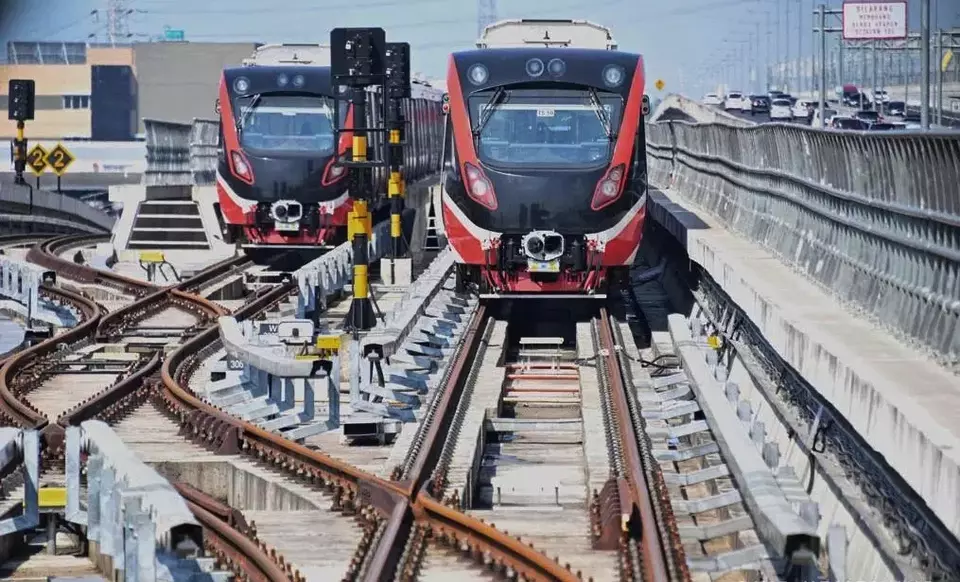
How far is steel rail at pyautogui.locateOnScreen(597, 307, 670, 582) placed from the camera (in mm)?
9219

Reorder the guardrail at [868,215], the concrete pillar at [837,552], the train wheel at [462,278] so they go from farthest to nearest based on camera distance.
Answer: the train wheel at [462,278] → the guardrail at [868,215] → the concrete pillar at [837,552]

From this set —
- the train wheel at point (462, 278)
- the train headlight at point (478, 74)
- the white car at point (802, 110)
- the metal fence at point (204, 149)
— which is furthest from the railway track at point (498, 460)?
the white car at point (802, 110)

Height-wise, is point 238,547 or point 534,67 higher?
point 534,67

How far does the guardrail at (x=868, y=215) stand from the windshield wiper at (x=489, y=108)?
264 cm

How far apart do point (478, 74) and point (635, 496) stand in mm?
9940

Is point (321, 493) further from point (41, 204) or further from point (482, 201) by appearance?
point (41, 204)

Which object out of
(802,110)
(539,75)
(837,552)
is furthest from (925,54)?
(802,110)

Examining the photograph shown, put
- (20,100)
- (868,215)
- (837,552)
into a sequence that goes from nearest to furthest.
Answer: (837,552)
(868,215)
(20,100)

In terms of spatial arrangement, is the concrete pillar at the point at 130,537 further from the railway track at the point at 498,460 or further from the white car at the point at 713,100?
the white car at the point at 713,100

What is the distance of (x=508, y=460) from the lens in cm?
1372

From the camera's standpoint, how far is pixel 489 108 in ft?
65.3

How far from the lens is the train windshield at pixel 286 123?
27.6 metres

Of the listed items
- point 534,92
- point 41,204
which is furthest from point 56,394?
point 41,204

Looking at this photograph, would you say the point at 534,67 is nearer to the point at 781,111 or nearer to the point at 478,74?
the point at 478,74
